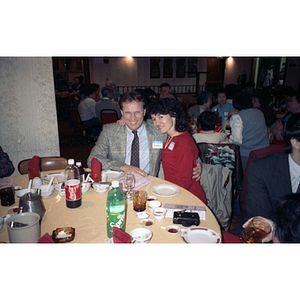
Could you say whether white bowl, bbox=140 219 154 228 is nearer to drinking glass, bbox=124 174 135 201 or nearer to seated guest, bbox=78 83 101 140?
drinking glass, bbox=124 174 135 201

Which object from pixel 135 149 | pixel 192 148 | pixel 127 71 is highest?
pixel 127 71

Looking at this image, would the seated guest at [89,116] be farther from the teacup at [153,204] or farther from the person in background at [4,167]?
the teacup at [153,204]

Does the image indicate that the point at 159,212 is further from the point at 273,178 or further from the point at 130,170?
the point at 273,178

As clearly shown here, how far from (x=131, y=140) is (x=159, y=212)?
1112 millimetres

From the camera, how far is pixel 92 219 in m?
1.46

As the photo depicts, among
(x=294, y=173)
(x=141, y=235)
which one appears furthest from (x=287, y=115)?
(x=141, y=235)

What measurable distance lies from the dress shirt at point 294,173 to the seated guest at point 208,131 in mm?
1444

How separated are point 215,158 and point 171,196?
1251mm

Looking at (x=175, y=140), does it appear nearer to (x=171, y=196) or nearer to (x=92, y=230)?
(x=171, y=196)

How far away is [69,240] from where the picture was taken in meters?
1.26

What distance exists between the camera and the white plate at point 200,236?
1.24 m

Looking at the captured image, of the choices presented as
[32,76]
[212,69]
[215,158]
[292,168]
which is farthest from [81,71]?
[292,168]

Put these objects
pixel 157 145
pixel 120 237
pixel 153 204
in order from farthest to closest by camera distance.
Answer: pixel 157 145 → pixel 153 204 → pixel 120 237

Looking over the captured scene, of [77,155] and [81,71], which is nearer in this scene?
[77,155]
